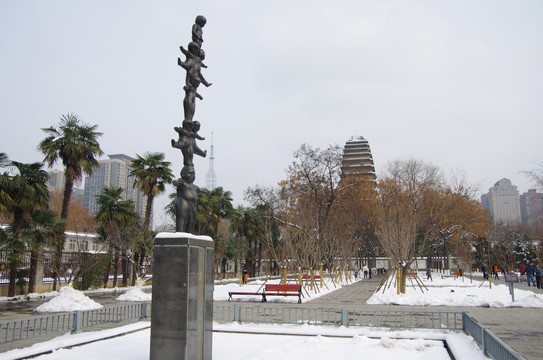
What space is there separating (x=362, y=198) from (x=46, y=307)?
39711mm

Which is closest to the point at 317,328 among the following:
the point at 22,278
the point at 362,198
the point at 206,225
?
the point at 22,278

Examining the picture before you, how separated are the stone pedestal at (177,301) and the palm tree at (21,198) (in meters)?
17.2

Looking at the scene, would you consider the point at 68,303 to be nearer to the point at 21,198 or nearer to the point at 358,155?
the point at 21,198

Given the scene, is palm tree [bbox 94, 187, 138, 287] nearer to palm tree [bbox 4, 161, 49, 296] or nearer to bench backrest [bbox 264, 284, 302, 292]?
palm tree [bbox 4, 161, 49, 296]

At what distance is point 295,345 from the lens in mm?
9820

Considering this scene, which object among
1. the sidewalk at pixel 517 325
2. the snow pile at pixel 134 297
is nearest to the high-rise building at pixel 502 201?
the sidewalk at pixel 517 325

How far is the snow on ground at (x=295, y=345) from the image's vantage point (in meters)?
8.64

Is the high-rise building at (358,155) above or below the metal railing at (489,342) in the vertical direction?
above

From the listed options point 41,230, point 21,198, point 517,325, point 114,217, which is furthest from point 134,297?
point 517,325

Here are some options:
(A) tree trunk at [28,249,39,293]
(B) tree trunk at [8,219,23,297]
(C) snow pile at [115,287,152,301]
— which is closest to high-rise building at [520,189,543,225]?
(C) snow pile at [115,287,152,301]

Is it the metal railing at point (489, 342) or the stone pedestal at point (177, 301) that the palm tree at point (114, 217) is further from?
the metal railing at point (489, 342)

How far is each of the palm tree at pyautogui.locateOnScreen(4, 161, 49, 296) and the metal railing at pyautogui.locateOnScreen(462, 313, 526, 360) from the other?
20.0m

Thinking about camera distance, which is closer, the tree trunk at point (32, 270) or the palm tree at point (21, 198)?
the palm tree at point (21, 198)

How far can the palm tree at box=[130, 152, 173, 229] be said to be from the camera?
3228cm
